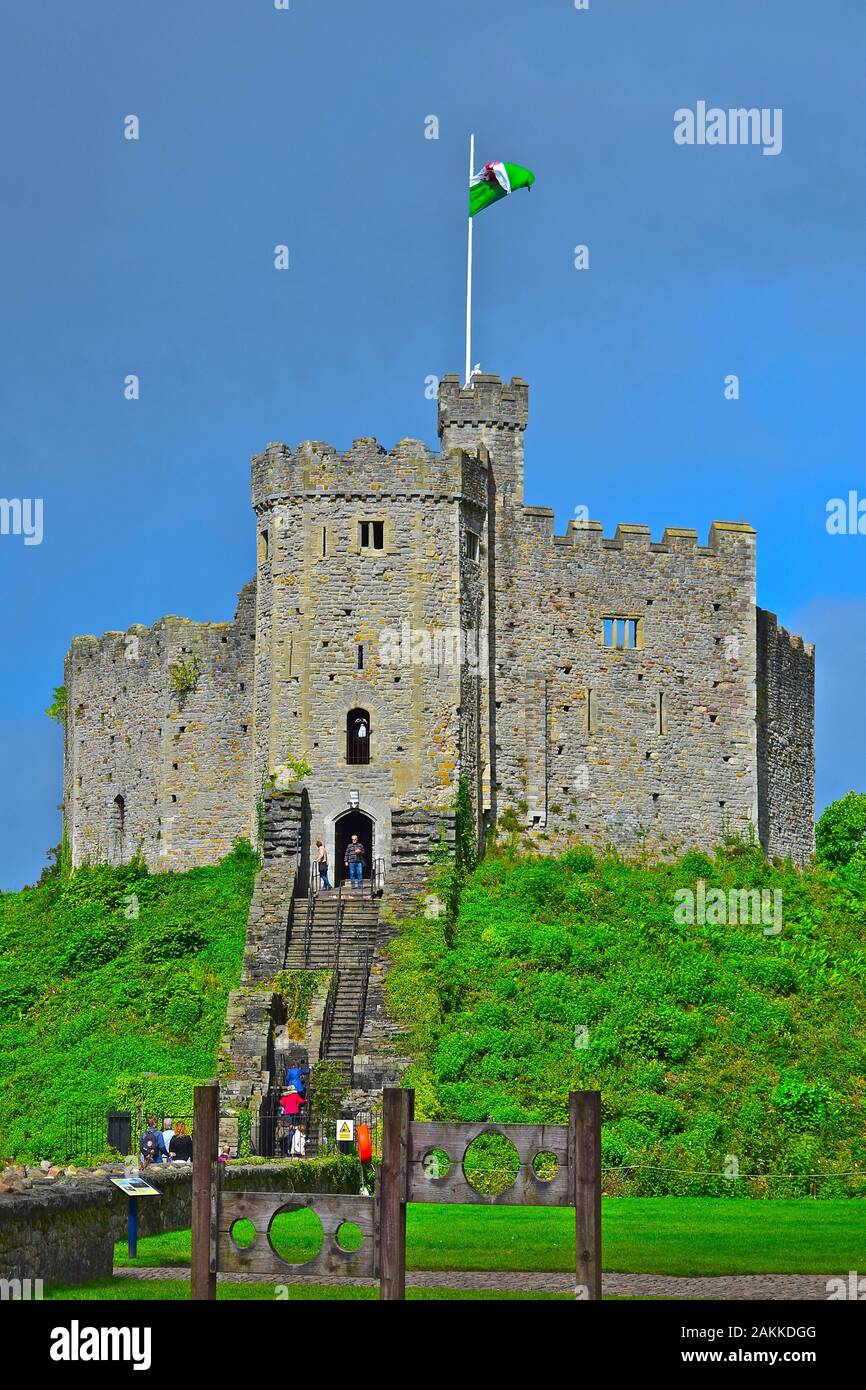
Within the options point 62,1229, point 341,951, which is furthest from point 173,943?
point 62,1229

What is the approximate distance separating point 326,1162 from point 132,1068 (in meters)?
9.23

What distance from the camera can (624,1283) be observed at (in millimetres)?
21578

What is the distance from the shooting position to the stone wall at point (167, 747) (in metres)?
50.0

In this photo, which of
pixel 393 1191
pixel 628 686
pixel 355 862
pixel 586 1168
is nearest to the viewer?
pixel 586 1168

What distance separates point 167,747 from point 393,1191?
34175mm

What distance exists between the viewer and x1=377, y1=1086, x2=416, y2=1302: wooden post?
1717 centimetres

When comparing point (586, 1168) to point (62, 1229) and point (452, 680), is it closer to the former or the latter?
point (62, 1229)

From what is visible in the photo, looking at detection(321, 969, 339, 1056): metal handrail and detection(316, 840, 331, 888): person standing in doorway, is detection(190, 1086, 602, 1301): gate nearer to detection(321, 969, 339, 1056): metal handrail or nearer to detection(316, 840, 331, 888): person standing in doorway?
detection(321, 969, 339, 1056): metal handrail

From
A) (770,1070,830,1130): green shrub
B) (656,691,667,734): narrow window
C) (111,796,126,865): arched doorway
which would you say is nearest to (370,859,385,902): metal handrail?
(656,691,667,734): narrow window

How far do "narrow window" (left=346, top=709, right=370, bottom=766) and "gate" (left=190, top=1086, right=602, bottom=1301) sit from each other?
28192 millimetres
